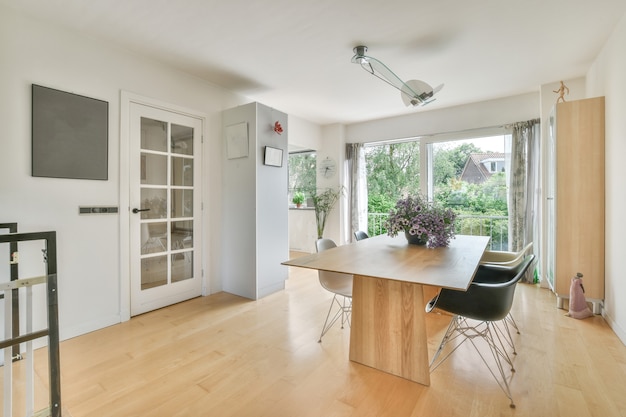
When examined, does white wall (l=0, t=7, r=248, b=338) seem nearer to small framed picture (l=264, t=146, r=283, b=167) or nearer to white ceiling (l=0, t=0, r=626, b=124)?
white ceiling (l=0, t=0, r=626, b=124)

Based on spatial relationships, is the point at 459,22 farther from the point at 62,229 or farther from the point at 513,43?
the point at 62,229

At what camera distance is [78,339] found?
2461 millimetres

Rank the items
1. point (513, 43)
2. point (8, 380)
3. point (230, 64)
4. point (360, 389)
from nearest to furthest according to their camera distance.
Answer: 1. point (8, 380)
2. point (360, 389)
3. point (513, 43)
4. point (230, 64)

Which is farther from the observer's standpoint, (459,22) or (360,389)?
(459,22)

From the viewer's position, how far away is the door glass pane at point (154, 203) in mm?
3023

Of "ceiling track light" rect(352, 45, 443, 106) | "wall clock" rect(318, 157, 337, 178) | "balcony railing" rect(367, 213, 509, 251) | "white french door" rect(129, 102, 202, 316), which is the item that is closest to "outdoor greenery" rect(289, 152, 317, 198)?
"wall clock" rect(318, 157, 337, 178)

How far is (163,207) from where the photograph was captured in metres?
3.19

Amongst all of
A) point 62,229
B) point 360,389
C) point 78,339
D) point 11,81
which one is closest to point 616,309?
point 360,389

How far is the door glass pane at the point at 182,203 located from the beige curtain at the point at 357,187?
3.08 metres

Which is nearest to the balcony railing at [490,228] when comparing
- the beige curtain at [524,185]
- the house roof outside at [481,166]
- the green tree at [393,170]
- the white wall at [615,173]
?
the beige curtain at [524,185]

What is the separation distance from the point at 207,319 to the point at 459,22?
342 cm

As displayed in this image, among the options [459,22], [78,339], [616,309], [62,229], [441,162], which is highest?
[459,22]

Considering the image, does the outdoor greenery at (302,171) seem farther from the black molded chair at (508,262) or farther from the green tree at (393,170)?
the black molded chair at (508,262)

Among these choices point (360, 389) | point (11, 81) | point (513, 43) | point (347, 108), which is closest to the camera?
point (360, 389)
